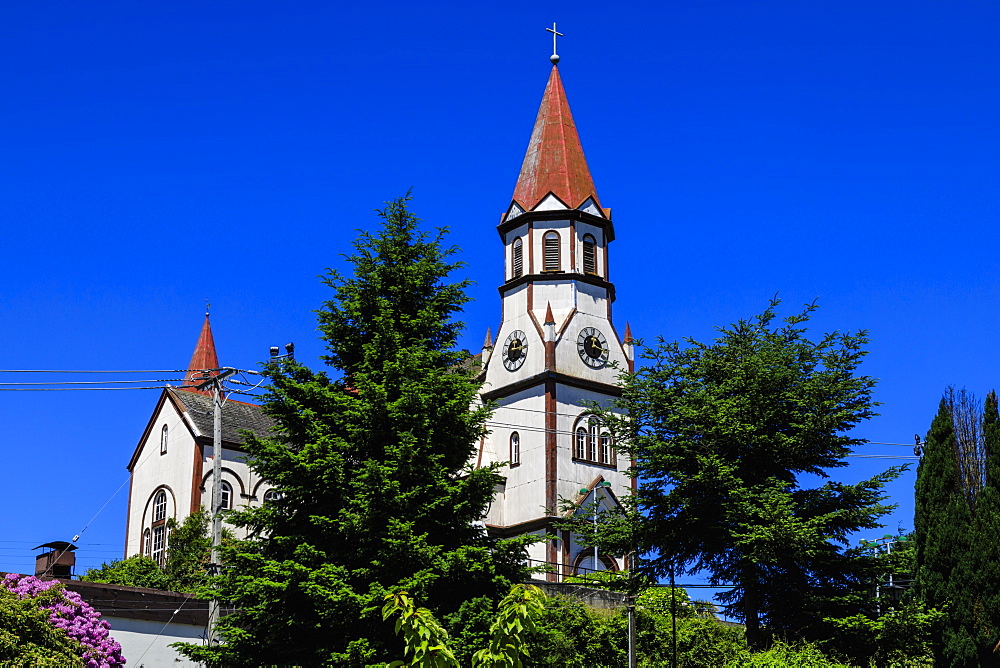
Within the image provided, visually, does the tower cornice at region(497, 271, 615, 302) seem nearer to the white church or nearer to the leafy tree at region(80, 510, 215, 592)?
the white church

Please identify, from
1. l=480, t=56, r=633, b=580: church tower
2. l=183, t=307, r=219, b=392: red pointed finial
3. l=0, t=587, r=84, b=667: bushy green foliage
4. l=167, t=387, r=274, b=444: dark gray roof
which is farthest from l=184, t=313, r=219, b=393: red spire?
l=0, t=587, r=84, b=667: bushy green foliage

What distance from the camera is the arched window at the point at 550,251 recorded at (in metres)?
60.0

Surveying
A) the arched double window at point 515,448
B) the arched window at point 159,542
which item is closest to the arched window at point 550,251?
the arched double window at point 515,448

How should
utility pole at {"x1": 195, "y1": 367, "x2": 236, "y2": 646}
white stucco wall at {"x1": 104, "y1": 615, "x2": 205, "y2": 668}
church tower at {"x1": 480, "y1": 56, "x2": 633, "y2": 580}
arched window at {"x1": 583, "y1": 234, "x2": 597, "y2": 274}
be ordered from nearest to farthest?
utility pole at {"x1": 195, "y1": 367, "x2": 236, "y2": 646} → white stucco wall at {"x1": 104, "y1": 615, "x2": 205, "y2": 668} → church tower at {"x1": 480, "y1": 56, "x2": 633, "y2": 580} → arched window at {"x1": 583, "y1": 234, "x2": 597, "y2": 274}

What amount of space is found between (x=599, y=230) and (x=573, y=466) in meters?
12.2

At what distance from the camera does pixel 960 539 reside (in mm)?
30219

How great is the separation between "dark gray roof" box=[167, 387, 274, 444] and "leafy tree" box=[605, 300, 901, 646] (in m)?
29.9

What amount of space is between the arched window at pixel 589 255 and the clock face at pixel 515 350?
4.67 meters

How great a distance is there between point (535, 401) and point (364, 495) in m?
35.8

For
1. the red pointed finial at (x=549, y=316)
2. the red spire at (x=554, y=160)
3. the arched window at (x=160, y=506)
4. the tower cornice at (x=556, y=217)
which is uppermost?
the red spire at (x=554, y=160)

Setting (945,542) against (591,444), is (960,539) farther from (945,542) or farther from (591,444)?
(591,444)

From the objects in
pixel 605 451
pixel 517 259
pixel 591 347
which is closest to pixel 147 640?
pixel 605 451

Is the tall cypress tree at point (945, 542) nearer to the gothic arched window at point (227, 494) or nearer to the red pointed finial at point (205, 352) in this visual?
the gothic arched window at point (227, 494)

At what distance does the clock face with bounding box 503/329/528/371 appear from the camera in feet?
193
